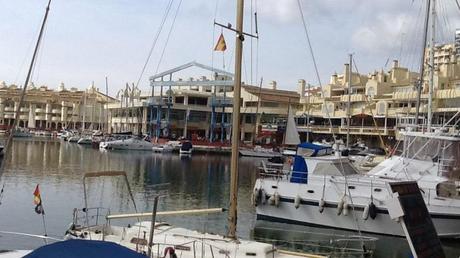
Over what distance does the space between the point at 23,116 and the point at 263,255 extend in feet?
545

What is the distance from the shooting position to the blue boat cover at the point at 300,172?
29.2 metres

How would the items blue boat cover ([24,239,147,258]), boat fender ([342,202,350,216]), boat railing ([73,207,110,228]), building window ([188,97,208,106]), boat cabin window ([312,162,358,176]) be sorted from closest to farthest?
blue boat cover ([24,239,147,258]) → boat railing ([73,207,110,228]) → boat fender ([342,202,350,216]) → boat cabin window ([312,162,358,176]) → building window ([188,97,208,106])

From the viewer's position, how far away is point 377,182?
26656 mm

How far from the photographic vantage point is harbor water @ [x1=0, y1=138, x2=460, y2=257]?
25.6 m

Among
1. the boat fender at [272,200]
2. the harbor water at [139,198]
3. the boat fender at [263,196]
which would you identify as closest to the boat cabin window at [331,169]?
the boat fender at [272,200]

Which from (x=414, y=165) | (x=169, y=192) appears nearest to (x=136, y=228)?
(x=414, y=165)

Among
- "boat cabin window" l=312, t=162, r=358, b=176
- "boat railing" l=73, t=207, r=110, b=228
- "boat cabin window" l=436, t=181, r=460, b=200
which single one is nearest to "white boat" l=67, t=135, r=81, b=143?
"boat railing" l=73, t=207, r=110, b=228

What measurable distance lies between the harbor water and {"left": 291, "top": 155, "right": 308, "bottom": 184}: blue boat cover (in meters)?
2.53

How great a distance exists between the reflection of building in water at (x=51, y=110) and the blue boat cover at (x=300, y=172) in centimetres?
13342

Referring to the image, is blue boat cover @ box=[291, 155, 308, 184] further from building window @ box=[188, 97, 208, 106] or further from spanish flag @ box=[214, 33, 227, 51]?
building window @ box=[188, 97, 208, 106]

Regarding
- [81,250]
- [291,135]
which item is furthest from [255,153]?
[81,250]

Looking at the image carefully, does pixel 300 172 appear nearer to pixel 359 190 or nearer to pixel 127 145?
pixel 359 190

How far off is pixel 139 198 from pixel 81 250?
30126mm

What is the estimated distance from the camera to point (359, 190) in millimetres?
27156
